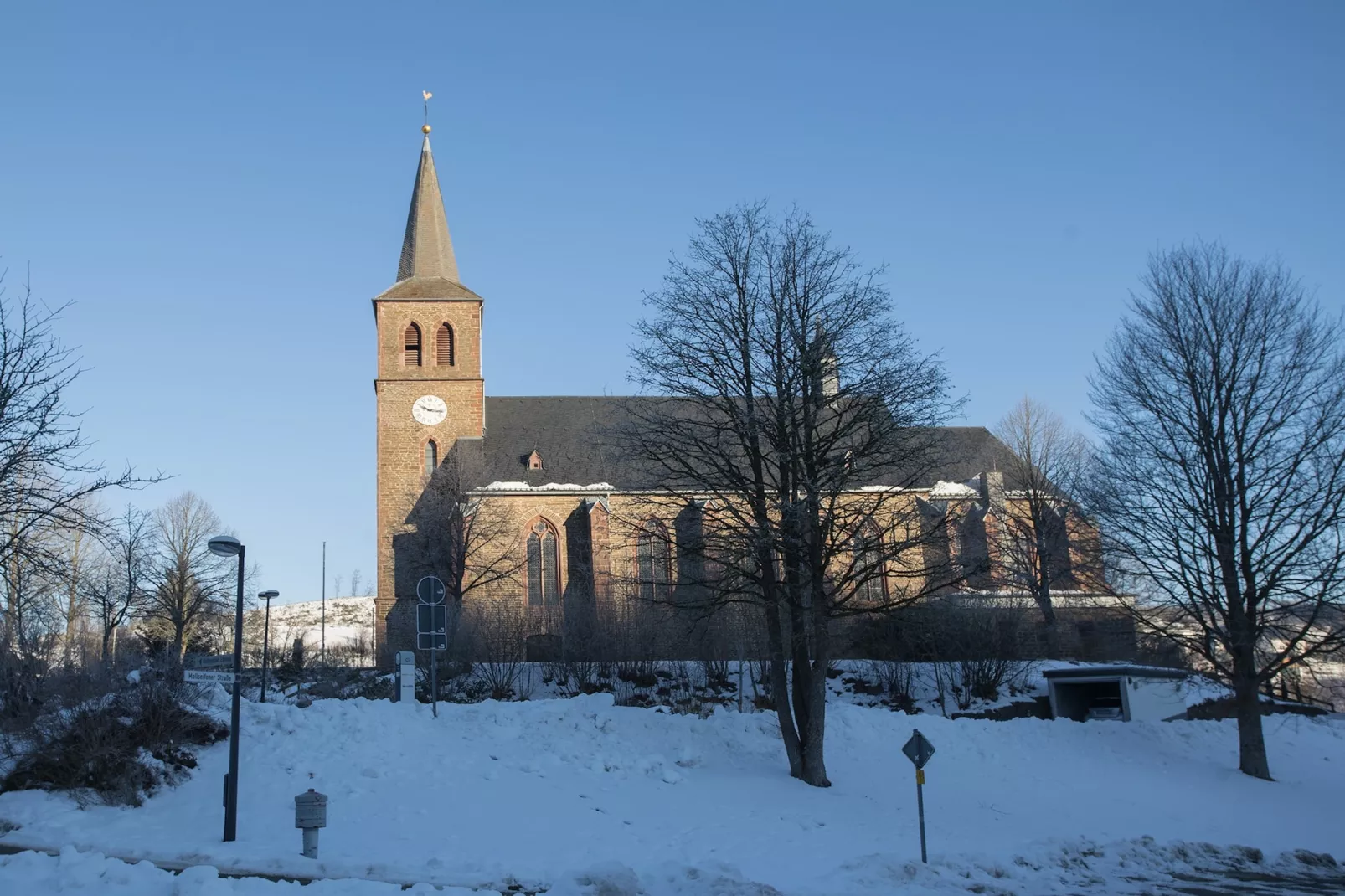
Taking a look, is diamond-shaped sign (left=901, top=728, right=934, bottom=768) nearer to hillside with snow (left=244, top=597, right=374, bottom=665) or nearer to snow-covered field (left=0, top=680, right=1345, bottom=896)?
snow-covered field (left=0, top=680, right=1345, bottom=896)

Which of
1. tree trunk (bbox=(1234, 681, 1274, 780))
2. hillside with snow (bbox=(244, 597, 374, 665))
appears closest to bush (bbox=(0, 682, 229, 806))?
tree trunk (bbox=(1234, 681, 1274, 780))

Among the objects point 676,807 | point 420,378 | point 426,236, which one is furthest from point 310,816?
point 426,236

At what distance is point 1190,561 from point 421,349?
112 feet

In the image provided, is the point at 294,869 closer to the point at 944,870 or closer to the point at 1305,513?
the point at 944,870

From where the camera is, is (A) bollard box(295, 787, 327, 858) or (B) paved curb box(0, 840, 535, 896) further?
(A) bollard box(295, 787, 327, 858)

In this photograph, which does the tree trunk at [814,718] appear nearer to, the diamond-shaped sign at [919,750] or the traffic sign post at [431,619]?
the diamond-shaped sign at [919,750]

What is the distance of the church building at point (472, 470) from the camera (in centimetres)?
4003

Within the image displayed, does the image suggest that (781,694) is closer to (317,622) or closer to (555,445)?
(555,445)

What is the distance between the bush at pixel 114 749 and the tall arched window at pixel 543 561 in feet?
93.9

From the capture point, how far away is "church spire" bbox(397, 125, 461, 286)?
163 feet

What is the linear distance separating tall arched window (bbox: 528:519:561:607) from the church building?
0.05 metres

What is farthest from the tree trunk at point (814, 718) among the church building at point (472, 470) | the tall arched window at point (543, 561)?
the tall arched window at point (543, 561)

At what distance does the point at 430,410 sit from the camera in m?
47.1

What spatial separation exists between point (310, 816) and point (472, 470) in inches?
1291
